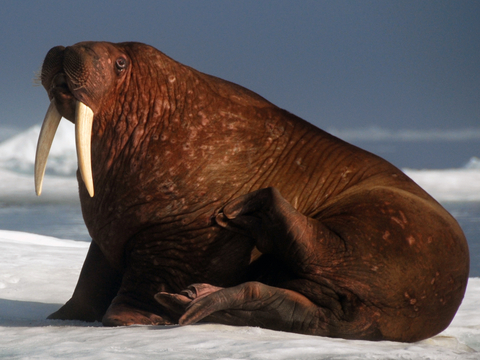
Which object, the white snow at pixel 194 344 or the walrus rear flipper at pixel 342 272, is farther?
the walrus rear flipper at pixel 342 272

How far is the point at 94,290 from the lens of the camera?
14.8 ft

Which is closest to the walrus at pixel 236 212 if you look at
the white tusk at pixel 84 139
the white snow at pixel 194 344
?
the white tusk at pixel 84 139

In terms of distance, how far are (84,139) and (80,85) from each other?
0.33 meters

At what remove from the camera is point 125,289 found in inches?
158

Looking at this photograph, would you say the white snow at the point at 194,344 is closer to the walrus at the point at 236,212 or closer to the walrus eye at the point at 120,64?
the walrus at the point at 236,212

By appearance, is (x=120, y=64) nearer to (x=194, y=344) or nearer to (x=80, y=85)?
(x=80, y=85)

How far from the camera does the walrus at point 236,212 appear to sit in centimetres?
363

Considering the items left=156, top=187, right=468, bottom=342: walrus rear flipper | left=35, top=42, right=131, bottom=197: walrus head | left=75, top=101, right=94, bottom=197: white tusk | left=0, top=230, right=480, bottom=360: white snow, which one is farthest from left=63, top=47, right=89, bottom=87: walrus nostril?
left=0, top=230, right=480, bottom=360: white snow

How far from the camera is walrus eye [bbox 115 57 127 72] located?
3982 mm

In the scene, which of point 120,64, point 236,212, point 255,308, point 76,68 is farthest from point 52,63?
point 255,308

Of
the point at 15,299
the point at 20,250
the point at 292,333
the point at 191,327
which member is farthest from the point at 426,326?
the point at 20,250

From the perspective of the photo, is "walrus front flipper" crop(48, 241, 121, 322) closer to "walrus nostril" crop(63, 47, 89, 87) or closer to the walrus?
the walrus

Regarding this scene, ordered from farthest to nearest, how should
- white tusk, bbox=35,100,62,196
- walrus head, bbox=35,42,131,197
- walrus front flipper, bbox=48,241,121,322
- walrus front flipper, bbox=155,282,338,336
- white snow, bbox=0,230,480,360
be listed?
1. walrus front flipper, bbox=48,241,121,322
2. white tusk, bbox=35,100,62,196
3. walrus head, bbox=35,42,131,197
4. walrus front flipper, bbox=155,282,338,336
5. white snow, bbox=0,230,480,360

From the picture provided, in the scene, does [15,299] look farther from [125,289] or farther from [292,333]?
[292,333]
